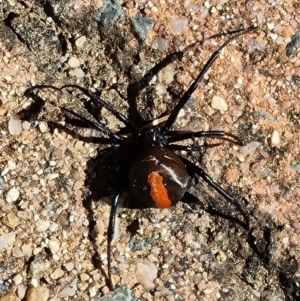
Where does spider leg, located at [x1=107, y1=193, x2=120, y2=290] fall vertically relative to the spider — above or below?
below

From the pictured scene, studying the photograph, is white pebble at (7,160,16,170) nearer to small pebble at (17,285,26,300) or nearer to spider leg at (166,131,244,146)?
small pebble at (17,285,26,300)

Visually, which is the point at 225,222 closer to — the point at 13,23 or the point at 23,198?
the point at 23,198

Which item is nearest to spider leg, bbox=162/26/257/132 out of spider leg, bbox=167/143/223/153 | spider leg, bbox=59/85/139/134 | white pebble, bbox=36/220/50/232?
spider leg, bbox=167/143/223/153

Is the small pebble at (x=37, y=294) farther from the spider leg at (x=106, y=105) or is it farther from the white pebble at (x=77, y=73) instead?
the white pebble at (x=77, y=73)

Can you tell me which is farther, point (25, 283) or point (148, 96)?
point (148, 96)

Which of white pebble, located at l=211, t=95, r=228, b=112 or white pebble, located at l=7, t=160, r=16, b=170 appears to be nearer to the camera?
white pebble, located at l=7, t=160, r=16, b=170

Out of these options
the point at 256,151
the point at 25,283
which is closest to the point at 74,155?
the point at 25,283

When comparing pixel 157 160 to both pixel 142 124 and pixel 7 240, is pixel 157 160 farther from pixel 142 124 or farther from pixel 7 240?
pixel 7 240

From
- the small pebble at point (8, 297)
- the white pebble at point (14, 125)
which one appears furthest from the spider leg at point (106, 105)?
the small pebble at point (8, 297)
